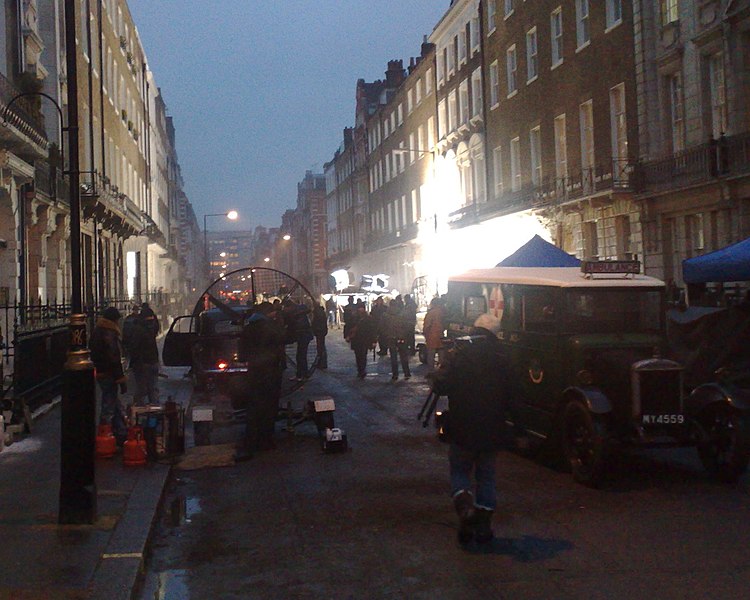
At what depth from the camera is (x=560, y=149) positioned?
110 feet

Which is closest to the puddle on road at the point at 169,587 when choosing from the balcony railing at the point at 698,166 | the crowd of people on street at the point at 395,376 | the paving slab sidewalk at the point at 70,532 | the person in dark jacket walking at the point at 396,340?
the paving slab sidewalk at the point at 70,532

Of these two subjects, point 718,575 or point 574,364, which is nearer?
point 718,575

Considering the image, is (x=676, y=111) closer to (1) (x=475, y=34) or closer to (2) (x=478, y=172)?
(2) (x=478, y=172)

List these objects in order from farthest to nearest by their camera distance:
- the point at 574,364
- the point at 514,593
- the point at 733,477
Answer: the point at 574,364
the point at 733,477
the point at 514,593

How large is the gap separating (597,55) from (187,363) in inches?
684

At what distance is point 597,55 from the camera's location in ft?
98.2

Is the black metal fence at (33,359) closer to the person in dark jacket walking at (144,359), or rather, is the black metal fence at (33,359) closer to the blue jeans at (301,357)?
the person in dark jacket walking at (144,359)

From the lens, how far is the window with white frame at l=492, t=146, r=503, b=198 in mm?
40125

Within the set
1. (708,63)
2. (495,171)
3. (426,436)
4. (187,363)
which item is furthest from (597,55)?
(426,436)

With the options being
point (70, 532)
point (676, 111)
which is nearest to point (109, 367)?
point (70, 532)

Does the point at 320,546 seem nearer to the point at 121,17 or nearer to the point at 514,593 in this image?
the point at 514,593

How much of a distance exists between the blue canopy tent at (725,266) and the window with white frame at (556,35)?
21058mm

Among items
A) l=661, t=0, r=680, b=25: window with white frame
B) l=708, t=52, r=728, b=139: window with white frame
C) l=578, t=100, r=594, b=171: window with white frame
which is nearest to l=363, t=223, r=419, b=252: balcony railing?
l=578, t=100, r=594, b=171: window with white frame

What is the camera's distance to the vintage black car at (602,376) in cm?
916
